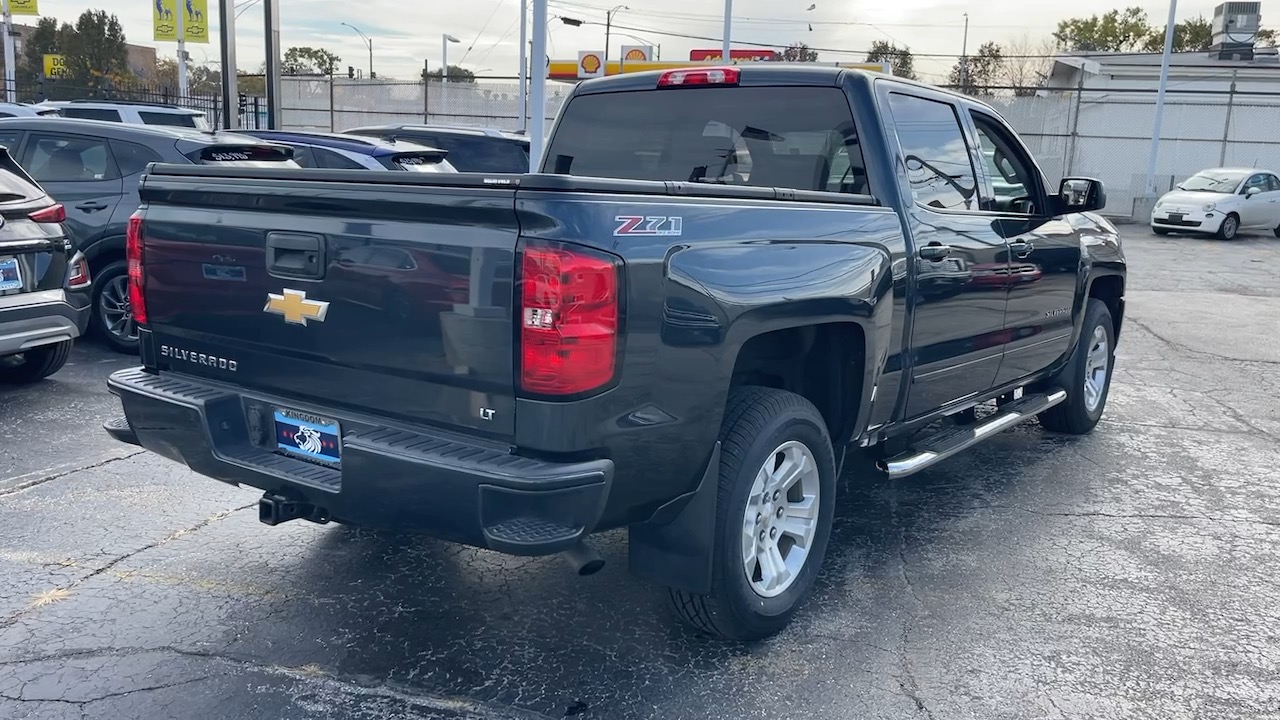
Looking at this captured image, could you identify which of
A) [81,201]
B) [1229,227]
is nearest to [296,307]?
[81,201]

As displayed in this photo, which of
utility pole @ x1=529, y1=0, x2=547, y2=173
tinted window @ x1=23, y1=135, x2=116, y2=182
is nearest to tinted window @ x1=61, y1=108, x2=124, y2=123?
utility pole @ x1=529, y1=0, x2=547, y2=173

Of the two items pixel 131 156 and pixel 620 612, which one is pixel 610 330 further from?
pixel 131 156

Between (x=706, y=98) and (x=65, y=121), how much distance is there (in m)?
6.16

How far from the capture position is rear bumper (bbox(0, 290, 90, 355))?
6422 mm

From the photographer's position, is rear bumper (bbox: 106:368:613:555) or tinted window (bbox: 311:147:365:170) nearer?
rear bumper (bbox: 106:368:613:555)

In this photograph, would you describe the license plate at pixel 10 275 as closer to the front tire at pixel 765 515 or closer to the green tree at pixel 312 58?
the front tire at pixel 765 515

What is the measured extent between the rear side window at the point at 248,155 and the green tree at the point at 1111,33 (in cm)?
7025

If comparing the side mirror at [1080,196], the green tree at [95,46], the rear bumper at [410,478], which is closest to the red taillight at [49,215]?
the rear bumper at [410,478]

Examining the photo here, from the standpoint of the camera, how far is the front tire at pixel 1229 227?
23625 millimetres

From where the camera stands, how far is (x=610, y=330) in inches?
119

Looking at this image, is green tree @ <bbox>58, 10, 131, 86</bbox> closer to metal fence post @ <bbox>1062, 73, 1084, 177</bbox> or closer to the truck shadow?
metal fence post @ <bbox>1062, 73, 1084, 177</bbox>

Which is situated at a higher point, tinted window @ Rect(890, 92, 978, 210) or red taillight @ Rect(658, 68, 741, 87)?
red taillight @ Rect(658, 68, 741, 87)

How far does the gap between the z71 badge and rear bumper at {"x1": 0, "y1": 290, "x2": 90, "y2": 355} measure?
496 centimetres

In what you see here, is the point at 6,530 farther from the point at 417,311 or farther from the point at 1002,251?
the point at 1002,251
